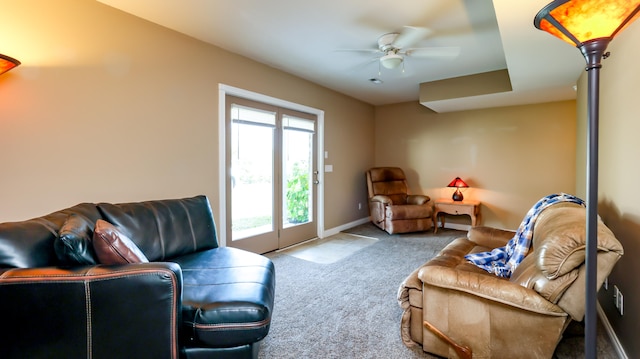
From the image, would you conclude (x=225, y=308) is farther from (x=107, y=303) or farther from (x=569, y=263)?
(x=569, y=263)

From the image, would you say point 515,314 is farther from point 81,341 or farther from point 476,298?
point 81,341

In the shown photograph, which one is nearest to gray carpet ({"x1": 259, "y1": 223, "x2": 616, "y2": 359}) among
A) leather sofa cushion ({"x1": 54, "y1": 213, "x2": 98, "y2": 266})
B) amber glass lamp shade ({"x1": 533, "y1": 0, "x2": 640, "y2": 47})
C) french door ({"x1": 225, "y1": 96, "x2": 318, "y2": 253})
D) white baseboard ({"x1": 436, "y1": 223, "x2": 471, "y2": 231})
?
french door ({"x1": 225, "y1": 96, "x2": 318, "y2": 253})

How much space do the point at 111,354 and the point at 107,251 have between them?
1.43 feet

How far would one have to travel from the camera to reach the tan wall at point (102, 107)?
191 centimetres

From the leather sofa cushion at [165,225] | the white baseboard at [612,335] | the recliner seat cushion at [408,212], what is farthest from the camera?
the recliner seat cushion at [408,212]

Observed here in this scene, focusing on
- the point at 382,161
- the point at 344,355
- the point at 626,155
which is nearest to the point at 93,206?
the point at 344,355

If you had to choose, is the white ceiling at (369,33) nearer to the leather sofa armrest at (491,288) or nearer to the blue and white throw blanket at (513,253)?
the blue and white throw blanket at (513,253)

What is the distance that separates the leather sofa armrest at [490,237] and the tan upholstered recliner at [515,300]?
2.21ft

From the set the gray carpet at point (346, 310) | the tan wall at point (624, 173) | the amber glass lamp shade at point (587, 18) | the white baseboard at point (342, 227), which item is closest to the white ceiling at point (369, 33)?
the tan wall at point (624, 173)

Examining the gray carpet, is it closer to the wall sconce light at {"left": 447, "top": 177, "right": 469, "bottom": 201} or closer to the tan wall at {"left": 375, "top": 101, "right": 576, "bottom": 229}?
the wall sconce light at {"left": 447, "top": 177, "right": 469, "bottom": 201}

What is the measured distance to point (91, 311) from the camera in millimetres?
1120

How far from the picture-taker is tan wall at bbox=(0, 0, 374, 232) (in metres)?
1.91

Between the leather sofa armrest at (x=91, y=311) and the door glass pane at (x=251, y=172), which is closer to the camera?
the leather sofa armrest at (x=91, y=311)

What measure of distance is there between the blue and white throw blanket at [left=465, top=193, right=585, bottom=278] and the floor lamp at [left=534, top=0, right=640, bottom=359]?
83 centimetres
